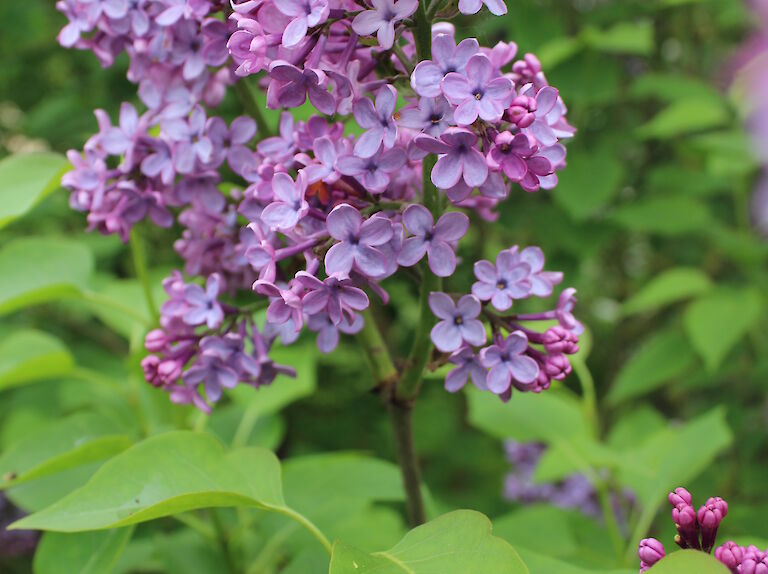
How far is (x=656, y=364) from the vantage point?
1953mm

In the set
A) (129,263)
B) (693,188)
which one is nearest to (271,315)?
(693,188)

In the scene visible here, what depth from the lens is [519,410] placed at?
57.2 inches

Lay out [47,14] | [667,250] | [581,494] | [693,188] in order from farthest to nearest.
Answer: [47,14], [667,250], [693,188], [581,494]

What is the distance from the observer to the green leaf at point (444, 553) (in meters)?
0.71

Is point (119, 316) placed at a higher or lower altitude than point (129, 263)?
higher

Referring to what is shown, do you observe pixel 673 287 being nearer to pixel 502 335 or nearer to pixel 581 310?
pixel 581 310

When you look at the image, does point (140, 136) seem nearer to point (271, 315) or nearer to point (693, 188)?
point (271, 315)

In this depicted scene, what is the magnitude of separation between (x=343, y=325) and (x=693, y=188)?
1574 mm

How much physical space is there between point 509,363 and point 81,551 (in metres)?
0.53

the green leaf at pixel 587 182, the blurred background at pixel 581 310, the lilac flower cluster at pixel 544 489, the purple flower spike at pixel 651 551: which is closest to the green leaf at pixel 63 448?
the blurred background at pixel 581 310

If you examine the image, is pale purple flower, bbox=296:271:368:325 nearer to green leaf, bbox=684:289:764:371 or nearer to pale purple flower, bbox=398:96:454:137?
pale purple flower, bbox=398:96:454:137

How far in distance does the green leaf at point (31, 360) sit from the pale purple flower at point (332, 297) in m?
0.55

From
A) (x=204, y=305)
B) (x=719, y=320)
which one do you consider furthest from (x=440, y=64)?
(x=719, y=320)

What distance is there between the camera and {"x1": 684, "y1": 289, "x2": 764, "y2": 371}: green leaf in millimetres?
1760
